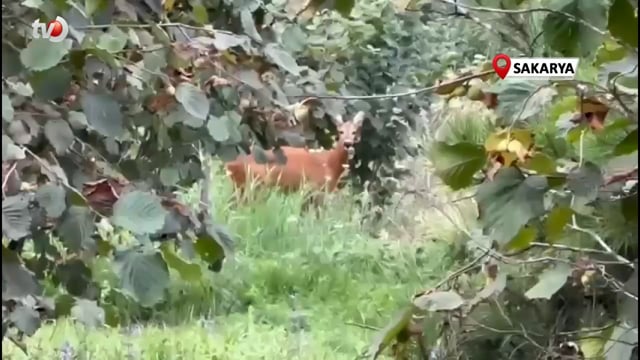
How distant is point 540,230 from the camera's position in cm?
67

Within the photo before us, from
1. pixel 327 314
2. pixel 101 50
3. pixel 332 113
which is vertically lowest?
pixel 327 314

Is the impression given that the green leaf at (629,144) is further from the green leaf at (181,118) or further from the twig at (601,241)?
the green leaf at (181,118)

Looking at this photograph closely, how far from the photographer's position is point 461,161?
0.64 m

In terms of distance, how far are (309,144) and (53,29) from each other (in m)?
0.55

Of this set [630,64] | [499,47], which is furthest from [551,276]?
[499,47]

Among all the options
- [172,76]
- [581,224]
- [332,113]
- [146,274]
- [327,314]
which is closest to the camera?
[146,274]

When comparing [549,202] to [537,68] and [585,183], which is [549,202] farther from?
[537,68]

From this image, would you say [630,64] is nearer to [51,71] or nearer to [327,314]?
[51,71]

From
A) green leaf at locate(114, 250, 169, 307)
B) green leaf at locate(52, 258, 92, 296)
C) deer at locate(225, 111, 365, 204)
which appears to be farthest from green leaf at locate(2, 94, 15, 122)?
deer at locate(225, 111, 365, 204)

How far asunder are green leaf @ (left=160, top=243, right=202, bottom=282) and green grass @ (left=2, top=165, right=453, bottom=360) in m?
0.23

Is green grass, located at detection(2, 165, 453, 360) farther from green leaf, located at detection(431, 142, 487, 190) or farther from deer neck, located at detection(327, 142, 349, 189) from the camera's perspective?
green leaf, located at detection(431, 142, 487, 190)

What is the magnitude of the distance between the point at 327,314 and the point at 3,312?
72cm

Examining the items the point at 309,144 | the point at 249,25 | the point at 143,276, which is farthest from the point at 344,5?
the point at 309,144

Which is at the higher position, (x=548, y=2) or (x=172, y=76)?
(x=548, y=2)
